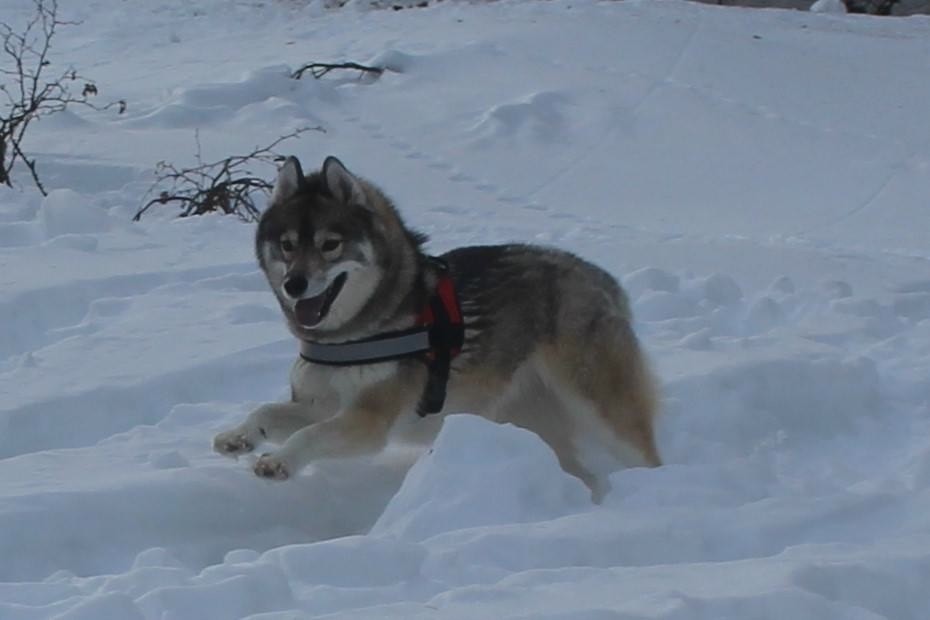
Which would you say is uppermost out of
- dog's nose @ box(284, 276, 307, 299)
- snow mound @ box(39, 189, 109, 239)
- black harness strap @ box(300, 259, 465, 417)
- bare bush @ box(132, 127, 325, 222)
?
dog's nose @ box(284, 276, 307, 299)

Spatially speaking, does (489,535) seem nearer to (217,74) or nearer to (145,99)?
(145,99)

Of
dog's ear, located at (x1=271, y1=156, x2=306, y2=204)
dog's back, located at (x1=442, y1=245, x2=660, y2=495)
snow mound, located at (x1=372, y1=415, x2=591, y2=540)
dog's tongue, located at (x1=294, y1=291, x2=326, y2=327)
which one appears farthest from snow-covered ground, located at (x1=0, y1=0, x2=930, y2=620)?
dog's ear, located at (x1=271, y1=156, x2=306, y2=204)

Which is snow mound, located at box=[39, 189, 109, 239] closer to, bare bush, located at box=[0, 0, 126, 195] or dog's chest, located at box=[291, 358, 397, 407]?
bare bush, located at box=[0, 0, 126, 195]

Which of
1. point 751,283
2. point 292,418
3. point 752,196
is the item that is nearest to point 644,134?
point 752,196

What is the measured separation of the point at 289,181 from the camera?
5094mm

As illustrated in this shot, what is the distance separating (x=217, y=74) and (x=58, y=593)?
1198 cm

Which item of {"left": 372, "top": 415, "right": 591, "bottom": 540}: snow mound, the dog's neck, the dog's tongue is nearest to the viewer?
{"left": 372, "top": 415, "right": 591, "bottom": 540}: snow mound

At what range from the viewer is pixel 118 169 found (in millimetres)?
10508

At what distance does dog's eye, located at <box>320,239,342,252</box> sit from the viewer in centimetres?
489

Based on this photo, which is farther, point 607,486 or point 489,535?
point 607,486

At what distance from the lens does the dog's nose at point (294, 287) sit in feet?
15.6

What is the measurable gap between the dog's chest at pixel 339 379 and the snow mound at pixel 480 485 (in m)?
0.62

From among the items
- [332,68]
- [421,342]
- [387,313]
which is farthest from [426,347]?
[332,68]

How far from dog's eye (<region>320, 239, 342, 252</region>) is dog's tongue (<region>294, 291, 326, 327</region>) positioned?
0.15 m
